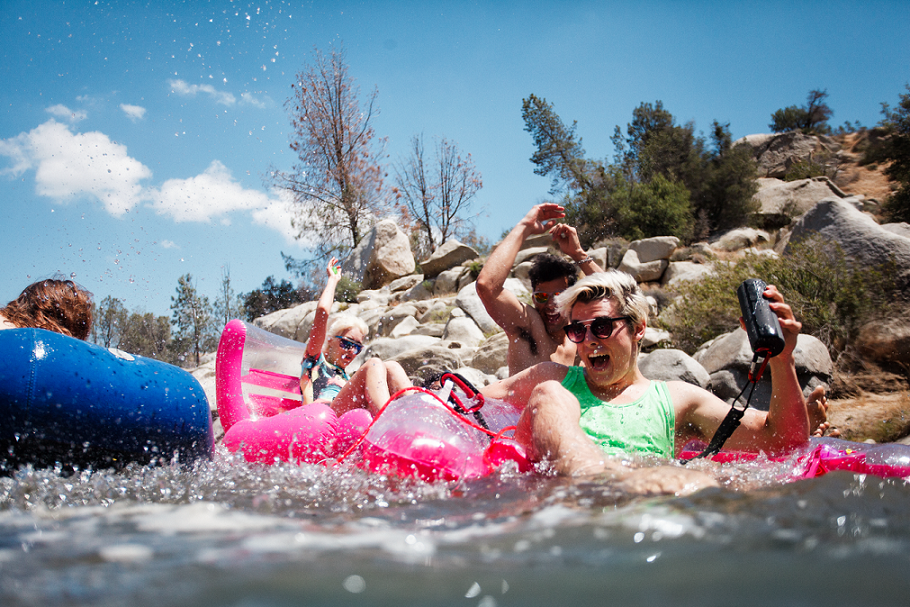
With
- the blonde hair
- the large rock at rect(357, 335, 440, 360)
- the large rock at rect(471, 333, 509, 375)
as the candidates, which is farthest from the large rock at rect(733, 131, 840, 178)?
the blonde hair

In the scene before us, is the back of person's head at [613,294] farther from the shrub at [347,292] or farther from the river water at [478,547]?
the shrub at [347,292]

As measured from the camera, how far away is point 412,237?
22.9 metres

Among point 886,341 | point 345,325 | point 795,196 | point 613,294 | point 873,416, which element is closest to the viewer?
point 613,294

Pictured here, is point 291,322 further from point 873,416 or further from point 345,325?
point 873,416

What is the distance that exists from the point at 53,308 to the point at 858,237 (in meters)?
8.56

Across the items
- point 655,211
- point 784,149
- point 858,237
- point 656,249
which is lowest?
point 858,237

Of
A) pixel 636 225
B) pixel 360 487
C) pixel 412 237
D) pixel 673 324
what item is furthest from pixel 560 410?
pixel 412 237

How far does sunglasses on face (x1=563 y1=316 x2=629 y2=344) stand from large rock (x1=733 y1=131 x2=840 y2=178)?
96.9 ft

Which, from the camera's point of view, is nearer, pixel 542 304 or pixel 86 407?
pixel 86 407

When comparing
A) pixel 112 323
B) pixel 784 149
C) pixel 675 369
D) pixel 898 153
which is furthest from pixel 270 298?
pixel 784 149

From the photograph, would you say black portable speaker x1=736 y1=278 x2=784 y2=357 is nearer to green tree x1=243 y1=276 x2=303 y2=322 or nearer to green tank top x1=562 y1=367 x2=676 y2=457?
green tank top x1=562 y1=367 x2=676 y2=457

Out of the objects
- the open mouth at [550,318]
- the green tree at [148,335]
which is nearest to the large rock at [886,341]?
the open mouth at [550,318]

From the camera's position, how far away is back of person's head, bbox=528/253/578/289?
358cm

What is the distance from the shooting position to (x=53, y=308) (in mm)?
2846
